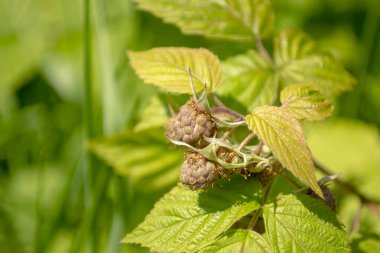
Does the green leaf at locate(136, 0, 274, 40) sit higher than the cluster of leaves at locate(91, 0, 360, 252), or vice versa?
the green leaf at locate(136, 0, 274, 40)

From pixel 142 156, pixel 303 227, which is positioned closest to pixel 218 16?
pixel 142 156

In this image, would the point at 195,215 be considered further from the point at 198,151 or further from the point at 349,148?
the point at 349,148

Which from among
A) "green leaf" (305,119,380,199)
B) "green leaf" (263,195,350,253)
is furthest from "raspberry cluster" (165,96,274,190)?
"green leaf" (305,119,380,199)

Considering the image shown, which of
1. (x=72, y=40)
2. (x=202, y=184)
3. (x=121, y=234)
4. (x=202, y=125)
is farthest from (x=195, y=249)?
(x=72, y=40)

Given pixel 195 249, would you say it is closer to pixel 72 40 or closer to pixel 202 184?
pixel 202 184

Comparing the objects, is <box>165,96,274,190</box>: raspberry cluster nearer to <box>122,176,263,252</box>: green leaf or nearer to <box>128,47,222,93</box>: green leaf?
<box>122,176,263,252</box>: green leaf

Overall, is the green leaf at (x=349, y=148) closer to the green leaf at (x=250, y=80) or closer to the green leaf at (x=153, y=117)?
the green leaf at (x=250, y=80)
